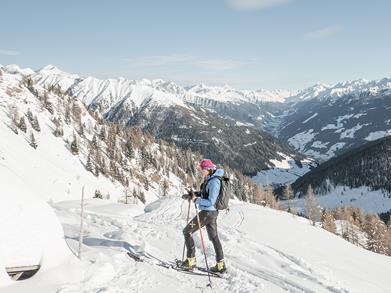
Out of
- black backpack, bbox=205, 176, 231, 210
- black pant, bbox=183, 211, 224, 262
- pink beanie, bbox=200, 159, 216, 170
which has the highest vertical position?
pink beanie, bbox=200, 159, 216, 170

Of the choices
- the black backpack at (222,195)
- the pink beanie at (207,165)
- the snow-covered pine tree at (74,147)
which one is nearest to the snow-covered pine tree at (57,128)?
the snow-covered pine tree at (74,147)

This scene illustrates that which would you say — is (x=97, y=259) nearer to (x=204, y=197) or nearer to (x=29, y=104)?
(x=204, y=197)

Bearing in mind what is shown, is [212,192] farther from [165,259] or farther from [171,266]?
[165,259]

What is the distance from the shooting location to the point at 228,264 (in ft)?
44.9

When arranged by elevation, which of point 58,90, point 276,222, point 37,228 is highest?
point 58,90

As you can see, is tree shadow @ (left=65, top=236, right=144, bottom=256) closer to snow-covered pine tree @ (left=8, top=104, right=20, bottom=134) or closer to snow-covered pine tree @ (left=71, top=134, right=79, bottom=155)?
snow-covered pine tree @ (left=8, top=104, right=20, bottom=134)

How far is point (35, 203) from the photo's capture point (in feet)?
30.8

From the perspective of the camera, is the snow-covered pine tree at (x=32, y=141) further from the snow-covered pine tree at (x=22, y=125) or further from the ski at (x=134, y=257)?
the ski at (x=134, y=257)

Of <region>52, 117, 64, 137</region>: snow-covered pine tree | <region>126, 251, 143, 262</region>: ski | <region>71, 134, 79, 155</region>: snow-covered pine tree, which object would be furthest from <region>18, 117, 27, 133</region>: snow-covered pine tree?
<region>126, 251, 143, 262</region>: ski

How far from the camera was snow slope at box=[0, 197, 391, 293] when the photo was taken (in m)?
10.1

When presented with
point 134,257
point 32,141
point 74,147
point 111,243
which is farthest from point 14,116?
point 134,257

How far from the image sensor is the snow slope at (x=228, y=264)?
33.0ft

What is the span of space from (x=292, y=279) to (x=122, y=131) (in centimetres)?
17338

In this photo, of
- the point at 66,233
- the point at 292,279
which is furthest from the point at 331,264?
the point at 66,233
